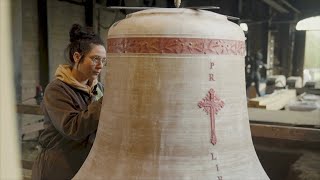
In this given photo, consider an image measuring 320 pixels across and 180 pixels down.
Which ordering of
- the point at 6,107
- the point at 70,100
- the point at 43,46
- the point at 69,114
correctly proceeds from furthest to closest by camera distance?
the point at 43,46 < the point at 70,100 < the point at 69,114 < the point at 6,107

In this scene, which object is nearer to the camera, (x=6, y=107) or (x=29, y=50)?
(x=6, y=107)

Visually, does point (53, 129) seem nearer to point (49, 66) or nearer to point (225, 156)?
point (225, 156)

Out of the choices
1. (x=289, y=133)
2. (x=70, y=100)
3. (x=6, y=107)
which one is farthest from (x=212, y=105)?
(x=289, y=133)

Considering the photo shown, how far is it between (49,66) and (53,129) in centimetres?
471

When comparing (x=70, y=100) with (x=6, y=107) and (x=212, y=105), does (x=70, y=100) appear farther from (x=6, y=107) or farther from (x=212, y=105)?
(x=6, y=107)

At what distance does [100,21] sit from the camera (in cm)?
775

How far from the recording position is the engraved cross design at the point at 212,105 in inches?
38.6

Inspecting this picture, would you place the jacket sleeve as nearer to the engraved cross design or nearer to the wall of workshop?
the engraved cross design

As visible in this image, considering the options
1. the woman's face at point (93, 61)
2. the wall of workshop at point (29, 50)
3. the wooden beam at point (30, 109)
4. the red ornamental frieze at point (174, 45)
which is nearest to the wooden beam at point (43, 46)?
the wall of workshop at point (29, 50)

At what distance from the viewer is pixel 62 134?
5.52ft

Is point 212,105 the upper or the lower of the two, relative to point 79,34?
lower

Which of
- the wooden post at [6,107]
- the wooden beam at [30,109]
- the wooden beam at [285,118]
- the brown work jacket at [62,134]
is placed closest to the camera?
the wooden post at [6,107]

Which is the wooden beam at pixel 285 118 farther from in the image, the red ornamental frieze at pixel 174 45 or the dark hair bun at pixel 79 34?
the red ornamental frieze at pixel 174 45

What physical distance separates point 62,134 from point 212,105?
91 centimetres
